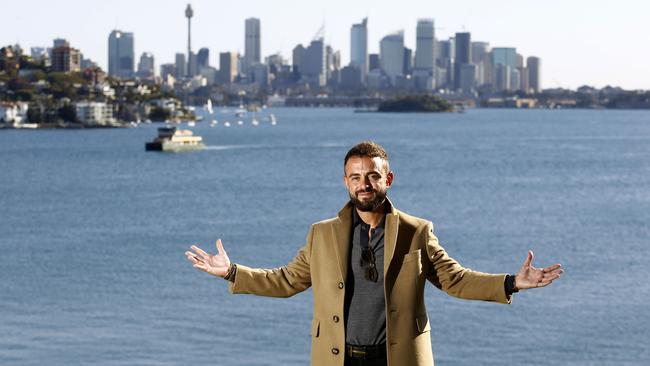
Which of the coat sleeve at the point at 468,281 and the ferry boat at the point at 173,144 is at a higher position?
the coat sleeve at the point at 468,281

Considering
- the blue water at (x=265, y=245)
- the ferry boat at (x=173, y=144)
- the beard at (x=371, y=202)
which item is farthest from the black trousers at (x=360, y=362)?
the ferry boat at (x=173, y=144)

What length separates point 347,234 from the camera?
3934mm

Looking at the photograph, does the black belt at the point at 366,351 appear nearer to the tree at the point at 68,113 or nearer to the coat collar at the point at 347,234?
the coat collar at the point at 347,234

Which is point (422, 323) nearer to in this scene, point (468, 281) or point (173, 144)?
point (468, 281)

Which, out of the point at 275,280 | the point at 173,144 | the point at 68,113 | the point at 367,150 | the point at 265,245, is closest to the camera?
the point at 367,150

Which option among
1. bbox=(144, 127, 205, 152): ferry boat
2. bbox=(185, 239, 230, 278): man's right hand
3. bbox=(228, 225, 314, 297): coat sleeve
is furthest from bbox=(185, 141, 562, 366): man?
bbox=(144, 127, 205, 152): ferry boat

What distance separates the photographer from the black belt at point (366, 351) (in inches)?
154

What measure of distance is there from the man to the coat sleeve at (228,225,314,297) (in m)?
0.11

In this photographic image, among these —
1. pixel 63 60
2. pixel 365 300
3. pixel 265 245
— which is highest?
pixel 63 60

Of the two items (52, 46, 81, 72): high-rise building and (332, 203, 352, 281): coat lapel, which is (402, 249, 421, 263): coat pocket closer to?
(332, 203, 352, 281): coat lapel

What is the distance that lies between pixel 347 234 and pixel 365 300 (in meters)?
0.18

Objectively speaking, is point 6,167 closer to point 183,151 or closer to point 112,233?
point 183,151

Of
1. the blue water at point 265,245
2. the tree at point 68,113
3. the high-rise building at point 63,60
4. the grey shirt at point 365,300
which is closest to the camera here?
the grey shirt at point 365,300

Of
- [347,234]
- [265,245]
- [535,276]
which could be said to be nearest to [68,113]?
[265,245]
